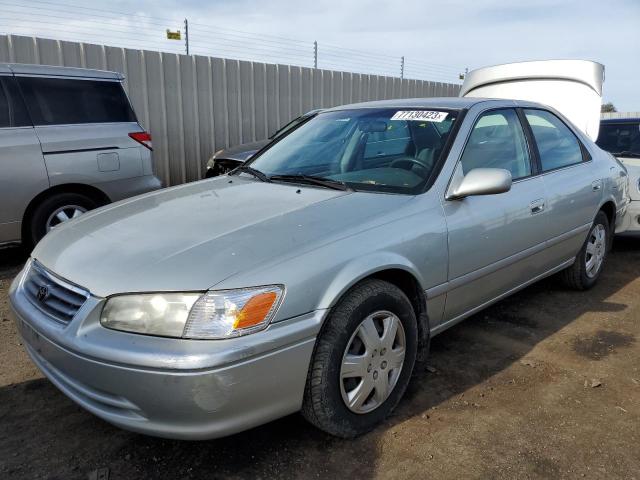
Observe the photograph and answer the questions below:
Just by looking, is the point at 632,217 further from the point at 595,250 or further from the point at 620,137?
the point at 620,137

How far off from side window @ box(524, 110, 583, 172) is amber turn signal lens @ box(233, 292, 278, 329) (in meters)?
2.43

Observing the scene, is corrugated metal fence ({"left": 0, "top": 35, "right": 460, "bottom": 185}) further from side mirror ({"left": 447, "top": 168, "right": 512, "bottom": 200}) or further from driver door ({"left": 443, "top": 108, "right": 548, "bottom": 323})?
side mirror ({"left": 447, "top": 168, "right": 512, "bottom": 200})

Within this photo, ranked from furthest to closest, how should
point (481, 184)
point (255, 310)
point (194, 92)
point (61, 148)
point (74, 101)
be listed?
point (194, 92) < point (74, 101) < point (61, 148) < point (481, 184) < point (255, 310)

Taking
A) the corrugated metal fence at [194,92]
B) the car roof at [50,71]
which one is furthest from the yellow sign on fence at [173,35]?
the car roof at [50,71]

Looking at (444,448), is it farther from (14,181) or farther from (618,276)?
(14,181)

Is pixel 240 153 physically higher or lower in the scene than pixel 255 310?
lower

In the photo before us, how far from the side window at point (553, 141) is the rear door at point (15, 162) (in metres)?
4.13

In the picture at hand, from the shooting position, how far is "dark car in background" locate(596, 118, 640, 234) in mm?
A: 5363

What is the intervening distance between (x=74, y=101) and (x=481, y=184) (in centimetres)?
413

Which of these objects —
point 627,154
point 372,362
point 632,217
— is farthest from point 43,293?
point 627,154

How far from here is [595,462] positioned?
226 cm

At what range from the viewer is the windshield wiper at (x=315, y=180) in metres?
2.83

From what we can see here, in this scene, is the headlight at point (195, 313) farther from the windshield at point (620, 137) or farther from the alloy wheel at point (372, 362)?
the windshield at point (620, 137)

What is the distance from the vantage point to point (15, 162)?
15.4 ft
